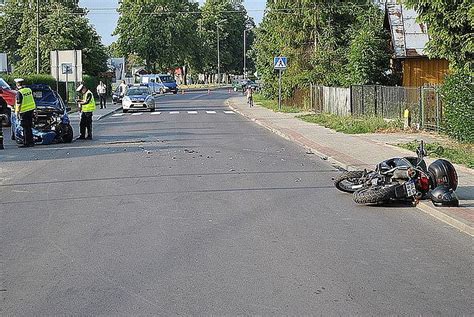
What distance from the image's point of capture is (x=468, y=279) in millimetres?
7273

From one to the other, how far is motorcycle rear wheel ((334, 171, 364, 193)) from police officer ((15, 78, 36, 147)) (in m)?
11.4

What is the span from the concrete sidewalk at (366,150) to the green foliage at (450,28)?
9.34 feet

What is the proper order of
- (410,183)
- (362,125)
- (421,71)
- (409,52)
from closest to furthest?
(410,183) → (362,125) → (409,52) → (421,71)

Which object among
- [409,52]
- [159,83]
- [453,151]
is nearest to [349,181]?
[453,151]

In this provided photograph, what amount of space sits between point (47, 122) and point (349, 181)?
12657 mm

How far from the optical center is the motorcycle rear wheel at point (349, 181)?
12.6 m

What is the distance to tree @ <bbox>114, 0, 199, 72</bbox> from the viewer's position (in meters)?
105

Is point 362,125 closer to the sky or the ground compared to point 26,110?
closer to the ground

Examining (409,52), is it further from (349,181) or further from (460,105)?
(349,181)

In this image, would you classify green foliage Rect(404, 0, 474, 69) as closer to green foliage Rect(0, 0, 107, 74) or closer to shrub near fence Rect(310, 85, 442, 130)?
shrub near fence Rect(310, 85, 442, 130)

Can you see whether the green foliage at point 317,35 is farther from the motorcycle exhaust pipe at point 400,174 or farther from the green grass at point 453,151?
the motorcycle exhaust pipe at point 400,174

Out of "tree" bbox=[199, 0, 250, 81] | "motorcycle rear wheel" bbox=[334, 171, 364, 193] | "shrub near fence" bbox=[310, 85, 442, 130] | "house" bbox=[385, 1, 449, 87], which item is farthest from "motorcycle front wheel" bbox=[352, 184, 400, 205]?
"tree" bbox=[199, 0, 250, 81]

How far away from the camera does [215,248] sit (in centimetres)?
859

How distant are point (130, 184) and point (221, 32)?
119849 millimetres
